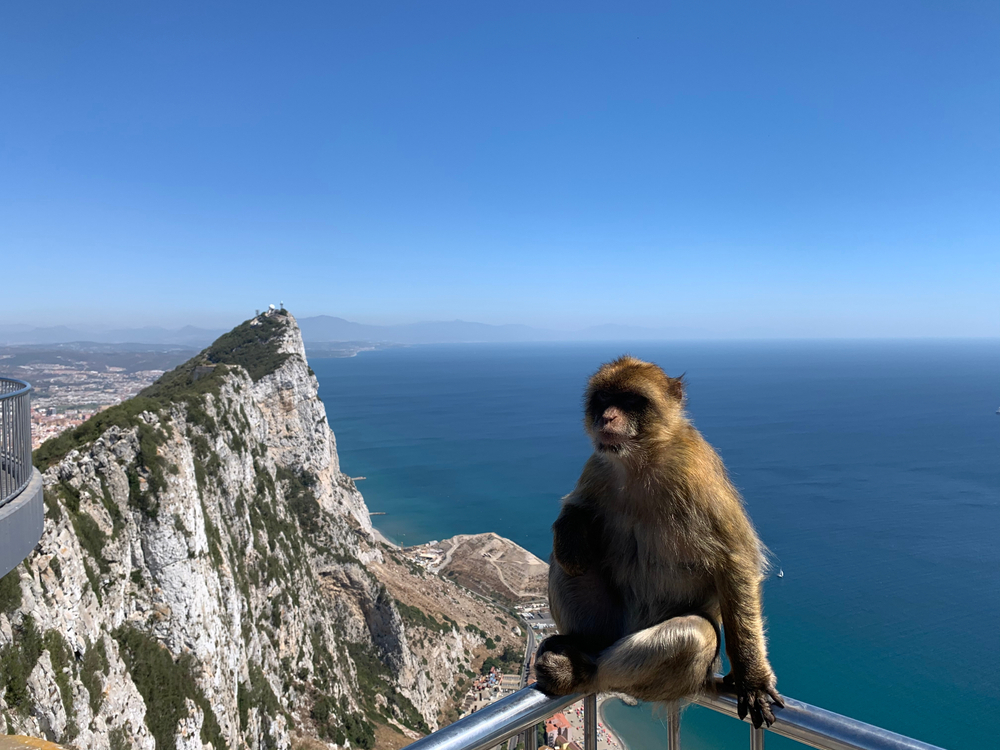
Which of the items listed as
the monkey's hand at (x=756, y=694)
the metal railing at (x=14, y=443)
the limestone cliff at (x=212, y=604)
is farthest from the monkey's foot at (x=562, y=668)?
the limestone cliff at (x=212, y=604)

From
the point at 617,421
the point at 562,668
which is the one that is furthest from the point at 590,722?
the point at 617,421

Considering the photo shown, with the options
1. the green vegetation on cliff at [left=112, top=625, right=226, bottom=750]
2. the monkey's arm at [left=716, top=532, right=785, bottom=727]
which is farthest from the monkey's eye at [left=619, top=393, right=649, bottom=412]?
the green vegetation on cliff at [left=112, top=625, right=226, bottom=750]

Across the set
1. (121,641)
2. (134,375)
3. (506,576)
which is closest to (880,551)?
(506,576)

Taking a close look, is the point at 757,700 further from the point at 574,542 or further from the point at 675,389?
the point at 675,389

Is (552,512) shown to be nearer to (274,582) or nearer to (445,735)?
(274,582)

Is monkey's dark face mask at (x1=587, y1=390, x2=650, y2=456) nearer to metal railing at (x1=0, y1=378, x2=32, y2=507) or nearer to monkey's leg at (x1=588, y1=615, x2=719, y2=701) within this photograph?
monkey's leg at (x1=588, y1=615, x2=719, y2=701)

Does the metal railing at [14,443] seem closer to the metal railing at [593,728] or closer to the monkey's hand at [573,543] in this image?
the monkey's hand at [573,543]
